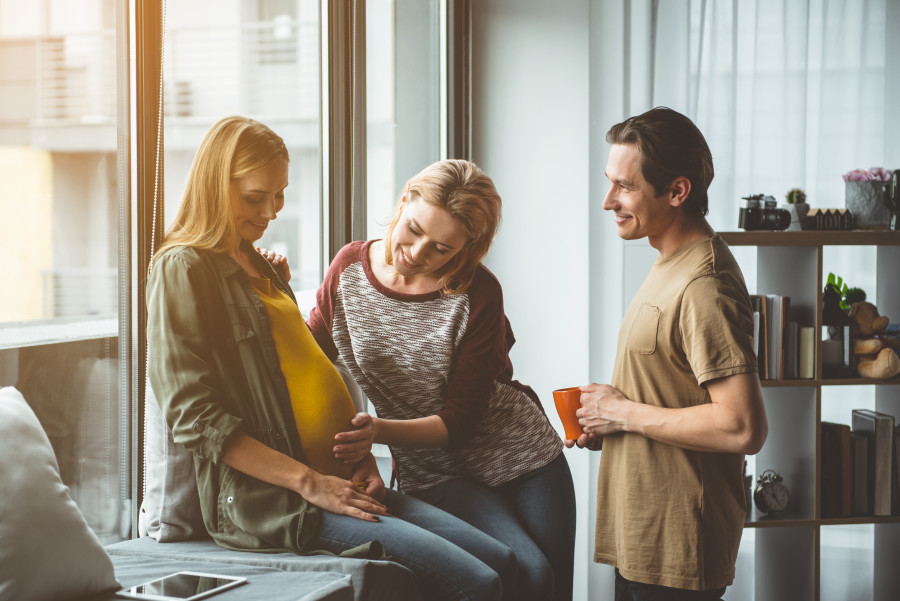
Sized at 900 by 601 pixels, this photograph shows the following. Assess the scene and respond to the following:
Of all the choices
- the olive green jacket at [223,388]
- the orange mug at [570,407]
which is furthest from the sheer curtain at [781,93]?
the olive green jacket at [223,388]

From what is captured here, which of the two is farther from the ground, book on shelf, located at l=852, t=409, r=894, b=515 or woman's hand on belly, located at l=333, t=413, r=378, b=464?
woman's hand on belly, located at l=333, t=413, r=378, b=464

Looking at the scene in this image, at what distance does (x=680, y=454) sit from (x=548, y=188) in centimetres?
231

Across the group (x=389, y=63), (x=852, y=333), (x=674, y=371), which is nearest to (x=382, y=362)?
(x=674, y=371)

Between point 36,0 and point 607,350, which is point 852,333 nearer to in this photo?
point 607,350

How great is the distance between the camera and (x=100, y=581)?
125cm

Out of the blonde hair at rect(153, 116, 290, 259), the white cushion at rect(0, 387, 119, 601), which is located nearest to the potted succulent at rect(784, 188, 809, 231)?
the blonde hair at rect(153, 116, 290, 259)

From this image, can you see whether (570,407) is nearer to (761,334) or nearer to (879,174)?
(761,334)

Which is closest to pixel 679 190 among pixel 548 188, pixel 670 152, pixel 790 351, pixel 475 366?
pixel 670 152

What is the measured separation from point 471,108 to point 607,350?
1234 mm

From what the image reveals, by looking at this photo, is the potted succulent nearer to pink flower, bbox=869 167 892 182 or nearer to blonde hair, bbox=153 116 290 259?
pink flower, bbox=869 167 892 182

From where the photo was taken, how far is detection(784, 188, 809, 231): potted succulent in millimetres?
2994

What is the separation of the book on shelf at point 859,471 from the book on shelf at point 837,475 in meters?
0.02

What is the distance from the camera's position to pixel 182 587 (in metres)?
1.28

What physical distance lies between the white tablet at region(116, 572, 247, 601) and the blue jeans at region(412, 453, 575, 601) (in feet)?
2.18
